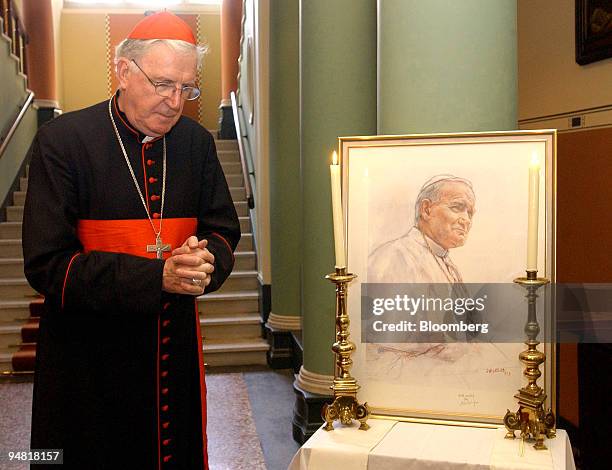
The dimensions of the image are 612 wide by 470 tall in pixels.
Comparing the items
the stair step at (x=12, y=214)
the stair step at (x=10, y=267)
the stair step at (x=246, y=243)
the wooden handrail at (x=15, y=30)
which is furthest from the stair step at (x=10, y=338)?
the wooden handrail at (x=15, y=30)

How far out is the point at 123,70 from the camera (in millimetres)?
2002

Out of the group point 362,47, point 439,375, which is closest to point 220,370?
point 362,47

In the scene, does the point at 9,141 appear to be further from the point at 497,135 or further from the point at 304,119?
the point at 497,135

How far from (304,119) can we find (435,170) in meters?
2.32

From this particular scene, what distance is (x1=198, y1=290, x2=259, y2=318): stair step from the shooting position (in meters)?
7.16

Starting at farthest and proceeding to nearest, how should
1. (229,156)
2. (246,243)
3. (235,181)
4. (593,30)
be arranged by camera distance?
(229,156) < (235,181) < (246,243) < (593,30)

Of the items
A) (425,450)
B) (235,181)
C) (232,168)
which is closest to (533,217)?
(425,450)

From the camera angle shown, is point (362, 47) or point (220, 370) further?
point (220, 370)

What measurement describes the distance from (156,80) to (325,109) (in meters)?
2.13

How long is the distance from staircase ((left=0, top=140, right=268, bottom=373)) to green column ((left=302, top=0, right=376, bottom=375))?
7.85 feet

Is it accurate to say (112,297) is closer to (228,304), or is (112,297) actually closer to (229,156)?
(228,304)

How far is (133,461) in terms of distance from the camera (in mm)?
2139

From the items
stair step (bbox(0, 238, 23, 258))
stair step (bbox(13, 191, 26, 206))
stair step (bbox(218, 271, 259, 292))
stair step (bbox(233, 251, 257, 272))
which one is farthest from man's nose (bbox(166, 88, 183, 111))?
stair step (bbox(13, 191, 26, 206))

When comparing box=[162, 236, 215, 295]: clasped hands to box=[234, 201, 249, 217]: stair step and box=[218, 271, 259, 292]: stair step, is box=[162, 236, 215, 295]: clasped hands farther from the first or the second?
box=[234, 201, 249, 217]: stair step
